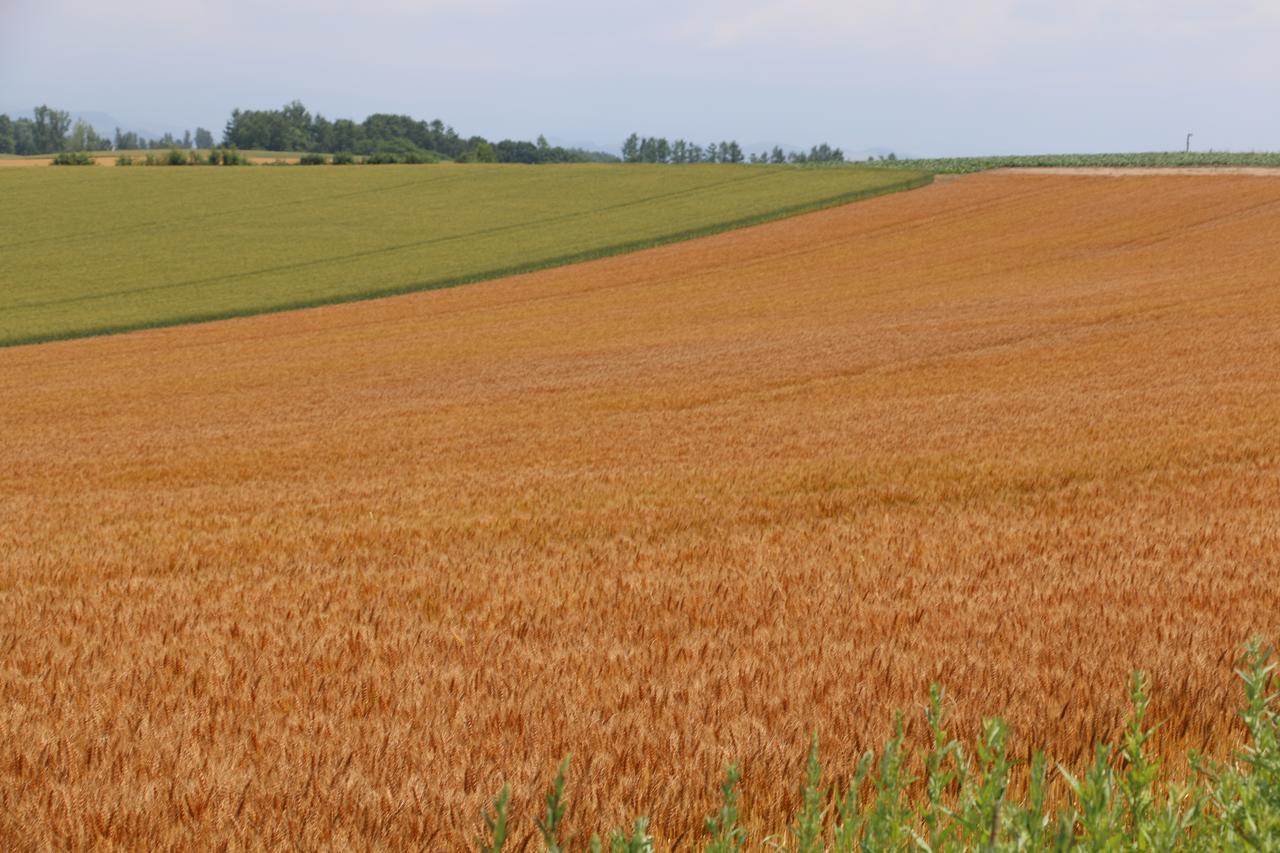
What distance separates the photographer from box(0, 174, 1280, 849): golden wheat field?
3643 millimetres

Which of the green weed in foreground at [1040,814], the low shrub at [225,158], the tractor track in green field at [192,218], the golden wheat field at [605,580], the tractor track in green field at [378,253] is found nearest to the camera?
the green weed in foreground at [1040,814]

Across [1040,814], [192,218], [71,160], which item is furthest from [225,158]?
[1040,814]

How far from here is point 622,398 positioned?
19281 mm

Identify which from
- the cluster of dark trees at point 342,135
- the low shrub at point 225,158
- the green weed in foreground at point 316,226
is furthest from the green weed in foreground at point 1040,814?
the cluster of dark trees at point 342,135

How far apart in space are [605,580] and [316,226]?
2496 inches

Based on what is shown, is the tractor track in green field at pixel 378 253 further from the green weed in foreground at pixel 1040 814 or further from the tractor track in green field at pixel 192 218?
the green weed in foreground at pixel 1040 814

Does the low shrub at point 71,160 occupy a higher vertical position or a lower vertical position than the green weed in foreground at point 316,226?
higher

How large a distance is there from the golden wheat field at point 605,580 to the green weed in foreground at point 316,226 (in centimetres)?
2614

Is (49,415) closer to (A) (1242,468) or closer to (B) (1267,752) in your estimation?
(A) (1242,468)

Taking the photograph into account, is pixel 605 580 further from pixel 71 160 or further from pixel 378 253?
pixel 71 160

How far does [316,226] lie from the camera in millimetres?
66062

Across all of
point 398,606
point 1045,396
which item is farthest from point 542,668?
point 1045,396

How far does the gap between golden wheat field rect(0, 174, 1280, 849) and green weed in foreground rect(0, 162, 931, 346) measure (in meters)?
26.1

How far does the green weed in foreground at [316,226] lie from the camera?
48.1 meters
